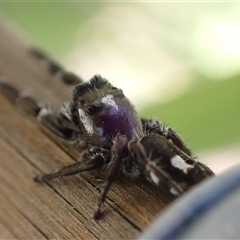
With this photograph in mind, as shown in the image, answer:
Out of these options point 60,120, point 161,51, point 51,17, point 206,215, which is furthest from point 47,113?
point 51,17

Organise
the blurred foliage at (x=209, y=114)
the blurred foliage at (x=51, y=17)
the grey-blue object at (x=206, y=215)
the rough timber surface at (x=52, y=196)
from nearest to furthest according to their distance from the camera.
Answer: the grey-blue object at (x=206, y=215) → the rough timber surface at (x=52, y=196) → the blurred foliage at (x=209, y=114) → the blurred foliage at (x=51, y=17)

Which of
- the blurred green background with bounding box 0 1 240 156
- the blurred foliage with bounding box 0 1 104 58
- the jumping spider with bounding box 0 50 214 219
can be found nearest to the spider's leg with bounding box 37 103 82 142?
the jumping spider with bounding box 0 50 214 219

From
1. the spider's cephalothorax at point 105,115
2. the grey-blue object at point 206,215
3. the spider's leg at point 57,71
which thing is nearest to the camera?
the grey-blue object at point 206,215

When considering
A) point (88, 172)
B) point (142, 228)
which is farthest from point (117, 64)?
point (142, 228)

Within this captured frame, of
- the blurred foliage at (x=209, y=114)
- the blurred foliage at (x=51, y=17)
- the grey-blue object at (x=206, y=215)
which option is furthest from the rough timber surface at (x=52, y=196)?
the blurred foliage at (x=51, y=17)

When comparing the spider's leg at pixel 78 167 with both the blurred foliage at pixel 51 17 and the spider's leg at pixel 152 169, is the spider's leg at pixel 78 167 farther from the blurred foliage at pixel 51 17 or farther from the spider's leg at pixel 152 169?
the blurred foliage at pixel 51 17

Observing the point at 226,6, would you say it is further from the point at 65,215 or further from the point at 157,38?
the point at 65,215

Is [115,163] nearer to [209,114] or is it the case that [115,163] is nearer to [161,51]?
[209,114]
